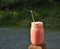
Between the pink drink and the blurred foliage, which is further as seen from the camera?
the blurred foliage

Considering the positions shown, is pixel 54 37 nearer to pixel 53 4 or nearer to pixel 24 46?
pixel 24 46

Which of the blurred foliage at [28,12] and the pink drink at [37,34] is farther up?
the pink drink at [37,34]

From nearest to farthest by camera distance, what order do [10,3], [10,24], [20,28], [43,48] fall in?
[43,48] < [20,28] < [10,24] < [10,3]

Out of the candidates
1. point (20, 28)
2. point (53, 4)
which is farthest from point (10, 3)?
point (20, 28)

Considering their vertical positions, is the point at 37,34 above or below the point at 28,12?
above

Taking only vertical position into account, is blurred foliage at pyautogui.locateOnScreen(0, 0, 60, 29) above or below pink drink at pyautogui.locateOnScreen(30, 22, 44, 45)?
below

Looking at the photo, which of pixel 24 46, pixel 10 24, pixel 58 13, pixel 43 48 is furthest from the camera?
pixel 58 13

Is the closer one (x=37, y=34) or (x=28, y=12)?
(x=37, y=34)

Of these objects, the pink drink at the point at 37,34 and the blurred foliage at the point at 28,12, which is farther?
the blurred foliage at the point at 28,12
